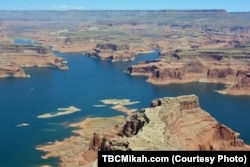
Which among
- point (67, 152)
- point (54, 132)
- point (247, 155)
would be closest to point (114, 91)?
point (54, 132)

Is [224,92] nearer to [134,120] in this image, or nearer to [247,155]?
[134,120]
